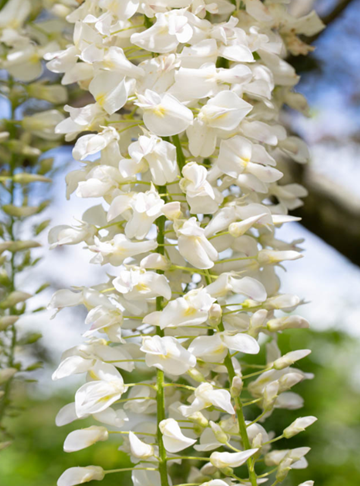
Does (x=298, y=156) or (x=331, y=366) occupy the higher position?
(x=298, y=156)

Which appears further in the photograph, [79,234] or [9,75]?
[9,75]

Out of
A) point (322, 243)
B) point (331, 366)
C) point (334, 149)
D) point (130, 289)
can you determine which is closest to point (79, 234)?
point (130, 289)

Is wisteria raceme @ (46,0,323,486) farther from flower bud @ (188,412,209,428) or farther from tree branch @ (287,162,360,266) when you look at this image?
tree branch @ (287,162,360,266)

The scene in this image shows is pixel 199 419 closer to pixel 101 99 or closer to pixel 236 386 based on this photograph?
pixel 236 386

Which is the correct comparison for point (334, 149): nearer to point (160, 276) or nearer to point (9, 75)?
point (9, 75)

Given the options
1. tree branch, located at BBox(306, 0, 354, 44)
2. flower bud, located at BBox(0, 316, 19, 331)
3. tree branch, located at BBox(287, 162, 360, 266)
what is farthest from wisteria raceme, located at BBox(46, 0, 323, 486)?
tree branch, located at BBox(306, 0, 354, 44)

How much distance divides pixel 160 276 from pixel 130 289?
24 mm

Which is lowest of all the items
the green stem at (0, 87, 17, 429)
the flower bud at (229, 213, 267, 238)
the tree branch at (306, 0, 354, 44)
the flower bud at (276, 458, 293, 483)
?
the green stem at (0, 87, 17, 429)

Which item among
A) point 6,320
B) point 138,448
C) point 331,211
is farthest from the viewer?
point 331,211

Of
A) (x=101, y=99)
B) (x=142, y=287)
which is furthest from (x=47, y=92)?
(x=142, y=287)

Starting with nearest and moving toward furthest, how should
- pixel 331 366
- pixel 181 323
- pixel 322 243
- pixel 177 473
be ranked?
pixel 181 323 < pixel 177 473 < pixel 322 243 < pixel 331 366

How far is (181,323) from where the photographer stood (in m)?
0.37

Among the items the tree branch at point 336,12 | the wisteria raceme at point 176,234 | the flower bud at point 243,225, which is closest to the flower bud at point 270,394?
the wisteria raceme at point 176,234

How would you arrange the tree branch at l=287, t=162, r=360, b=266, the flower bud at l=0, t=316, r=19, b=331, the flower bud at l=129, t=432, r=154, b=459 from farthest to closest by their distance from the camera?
the tree branch at l=287, t=162, r=360, b=266, the flower bud at l=0, t=316, r=19, b=331, the flower bud at l=129, t=432, r=154, b=459
